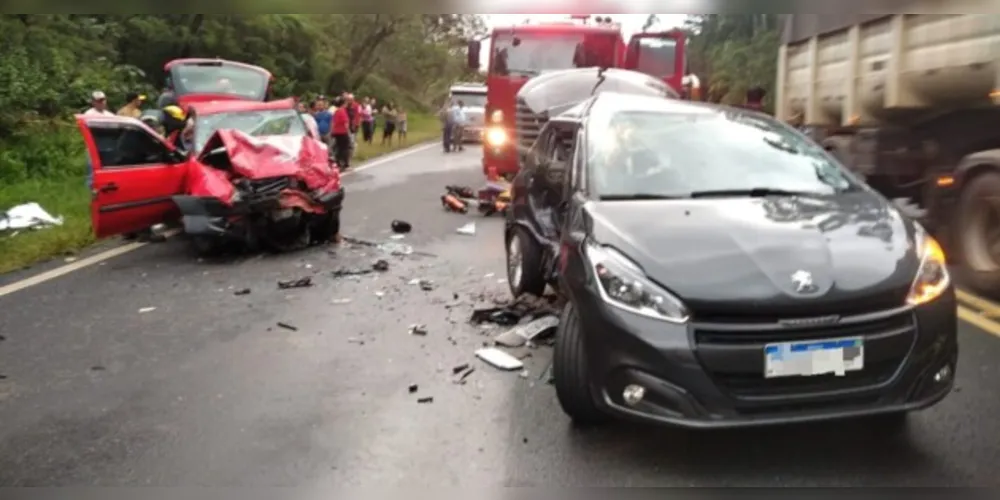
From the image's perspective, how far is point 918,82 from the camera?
7844mm

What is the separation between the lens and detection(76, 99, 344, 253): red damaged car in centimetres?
906

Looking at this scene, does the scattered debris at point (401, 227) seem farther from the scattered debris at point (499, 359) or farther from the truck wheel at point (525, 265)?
the scattered debris at point (499, 359)

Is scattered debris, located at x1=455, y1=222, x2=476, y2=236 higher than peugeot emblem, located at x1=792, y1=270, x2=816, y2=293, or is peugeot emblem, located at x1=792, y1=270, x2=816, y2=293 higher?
peugeot emblem, located at x1=792, y1=270, x2=816, y2=293

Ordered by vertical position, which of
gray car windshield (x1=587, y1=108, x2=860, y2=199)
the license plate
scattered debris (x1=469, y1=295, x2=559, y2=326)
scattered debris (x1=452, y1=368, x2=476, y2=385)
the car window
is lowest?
scattered debris (x1=469, y1=295, x2=559, y2=326)

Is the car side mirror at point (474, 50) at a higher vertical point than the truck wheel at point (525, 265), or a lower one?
higher

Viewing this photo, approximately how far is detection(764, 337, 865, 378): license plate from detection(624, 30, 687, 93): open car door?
12.6 metres

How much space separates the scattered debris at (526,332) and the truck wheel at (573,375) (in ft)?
5.14

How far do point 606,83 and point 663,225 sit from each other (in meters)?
A: 8.34

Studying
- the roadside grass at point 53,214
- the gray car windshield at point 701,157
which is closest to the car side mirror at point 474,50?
the roadside grass at point 53,214

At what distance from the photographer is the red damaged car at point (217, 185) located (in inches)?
357

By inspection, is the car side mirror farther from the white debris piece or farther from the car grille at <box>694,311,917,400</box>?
the car grille at <box>694,311,917,400</box>

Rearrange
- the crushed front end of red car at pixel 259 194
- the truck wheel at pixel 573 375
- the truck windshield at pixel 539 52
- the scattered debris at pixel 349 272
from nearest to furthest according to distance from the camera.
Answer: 1. the truck wheel at pixel 573 375
2. the scattered debris at pixel 349 272
3. the crushed front end of red car at pixel 259 194
4. the truck windshield at pixel 539 52

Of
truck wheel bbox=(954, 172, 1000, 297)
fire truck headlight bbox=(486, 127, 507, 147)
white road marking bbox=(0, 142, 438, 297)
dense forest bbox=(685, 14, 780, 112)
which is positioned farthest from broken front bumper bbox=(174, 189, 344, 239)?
truck wheel bbox=(954, 172, 1000, 297)

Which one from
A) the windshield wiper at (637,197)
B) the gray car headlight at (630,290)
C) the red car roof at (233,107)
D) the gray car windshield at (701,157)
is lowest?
the red car roof at (233,107)
